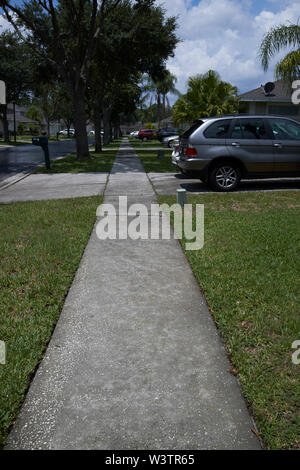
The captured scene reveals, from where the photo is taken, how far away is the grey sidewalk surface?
30.7ft

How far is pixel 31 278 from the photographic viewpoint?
4.11 m

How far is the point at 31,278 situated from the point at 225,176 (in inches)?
252

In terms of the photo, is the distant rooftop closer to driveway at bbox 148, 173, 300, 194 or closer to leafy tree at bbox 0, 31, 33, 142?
driveway at bbox 148, 173, 300, 194

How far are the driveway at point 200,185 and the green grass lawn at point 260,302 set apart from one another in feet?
10.1

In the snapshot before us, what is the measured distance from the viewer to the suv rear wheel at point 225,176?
9.25 meters

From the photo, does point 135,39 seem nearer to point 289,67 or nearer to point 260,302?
point 289,67

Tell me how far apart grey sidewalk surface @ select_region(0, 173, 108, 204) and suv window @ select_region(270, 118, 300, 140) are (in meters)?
4.64

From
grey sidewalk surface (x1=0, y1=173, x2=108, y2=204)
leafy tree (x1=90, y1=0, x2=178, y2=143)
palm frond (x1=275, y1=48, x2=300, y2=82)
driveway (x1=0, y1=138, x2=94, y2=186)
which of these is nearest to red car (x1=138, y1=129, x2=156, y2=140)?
driveway (x1=0, y1=138, x2=94, y2=186)

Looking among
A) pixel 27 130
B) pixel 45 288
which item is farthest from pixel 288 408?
pixel 27 130

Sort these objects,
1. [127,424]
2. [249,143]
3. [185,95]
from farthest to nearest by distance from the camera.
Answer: [185,95], [249,143], [127,424]

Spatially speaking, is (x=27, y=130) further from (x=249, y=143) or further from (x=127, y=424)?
(x=127, y=424)

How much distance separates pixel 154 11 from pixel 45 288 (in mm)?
21944

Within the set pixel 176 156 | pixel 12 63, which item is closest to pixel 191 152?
pixel 176 156

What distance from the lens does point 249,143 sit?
30.1ft
